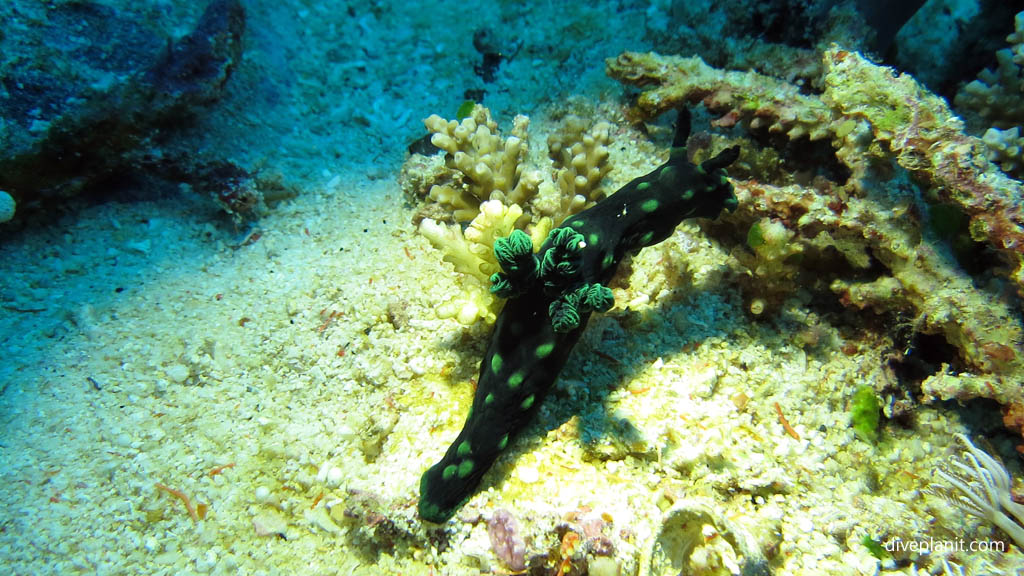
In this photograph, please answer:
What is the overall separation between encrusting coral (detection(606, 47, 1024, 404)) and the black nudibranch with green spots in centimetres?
84

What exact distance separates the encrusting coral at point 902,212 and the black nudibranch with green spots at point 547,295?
84cm

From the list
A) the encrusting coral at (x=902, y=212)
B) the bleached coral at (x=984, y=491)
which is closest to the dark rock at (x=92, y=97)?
the encrusting coral at (x=902, y=212)

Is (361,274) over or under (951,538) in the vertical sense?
under

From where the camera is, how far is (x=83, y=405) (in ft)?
10.1

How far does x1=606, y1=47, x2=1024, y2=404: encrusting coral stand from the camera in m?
2.71

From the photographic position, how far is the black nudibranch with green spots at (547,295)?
260cm

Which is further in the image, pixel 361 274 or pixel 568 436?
pixel 361 274

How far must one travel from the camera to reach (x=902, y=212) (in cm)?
316

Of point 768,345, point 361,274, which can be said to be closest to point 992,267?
point 768,345

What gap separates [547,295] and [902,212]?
259cm

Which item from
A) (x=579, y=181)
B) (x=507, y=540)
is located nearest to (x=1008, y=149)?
(x=579, y=181)

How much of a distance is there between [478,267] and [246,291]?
2.11m

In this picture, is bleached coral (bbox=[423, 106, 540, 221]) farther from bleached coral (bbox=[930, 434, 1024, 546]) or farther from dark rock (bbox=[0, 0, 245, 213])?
bleached coral (bbox=[930, 434, 1024, 546])

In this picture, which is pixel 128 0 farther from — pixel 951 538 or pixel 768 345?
pixel 951 538
